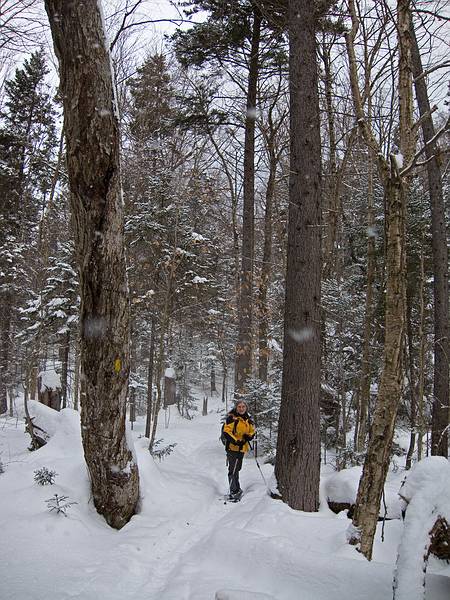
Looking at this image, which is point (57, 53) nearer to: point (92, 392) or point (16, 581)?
point (92, 392)

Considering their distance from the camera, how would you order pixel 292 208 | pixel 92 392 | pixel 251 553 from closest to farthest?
pixel 251 553, pixel 92 392, pixel 292 208

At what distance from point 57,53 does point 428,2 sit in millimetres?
4161

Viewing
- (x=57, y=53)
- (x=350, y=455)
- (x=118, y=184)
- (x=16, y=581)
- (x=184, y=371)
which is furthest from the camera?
(x=184, y=371)

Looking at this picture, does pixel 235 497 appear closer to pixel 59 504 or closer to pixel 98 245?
pixel 59 504

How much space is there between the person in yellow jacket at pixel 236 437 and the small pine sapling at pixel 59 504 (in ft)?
10.9

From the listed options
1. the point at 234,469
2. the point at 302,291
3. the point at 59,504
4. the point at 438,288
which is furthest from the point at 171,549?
the point at 438,288

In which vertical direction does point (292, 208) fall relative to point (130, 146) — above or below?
below

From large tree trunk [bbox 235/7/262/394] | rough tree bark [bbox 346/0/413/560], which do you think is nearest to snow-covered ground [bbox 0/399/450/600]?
rough tree bark [bbox 346/0/413/560]

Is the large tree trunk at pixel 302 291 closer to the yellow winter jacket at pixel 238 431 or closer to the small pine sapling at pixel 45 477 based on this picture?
the yellow winter jacket at pixel 238 431

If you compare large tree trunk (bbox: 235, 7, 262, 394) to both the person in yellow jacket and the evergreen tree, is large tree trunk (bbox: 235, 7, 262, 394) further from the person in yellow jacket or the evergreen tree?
the evergreen tree

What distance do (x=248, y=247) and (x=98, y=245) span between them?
24.1 feet

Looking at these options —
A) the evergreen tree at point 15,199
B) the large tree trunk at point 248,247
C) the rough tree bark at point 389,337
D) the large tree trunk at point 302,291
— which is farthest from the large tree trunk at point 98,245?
the evergreen tree at point 15,199

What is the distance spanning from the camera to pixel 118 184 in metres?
4.11

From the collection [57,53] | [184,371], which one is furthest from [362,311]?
[184,371]
